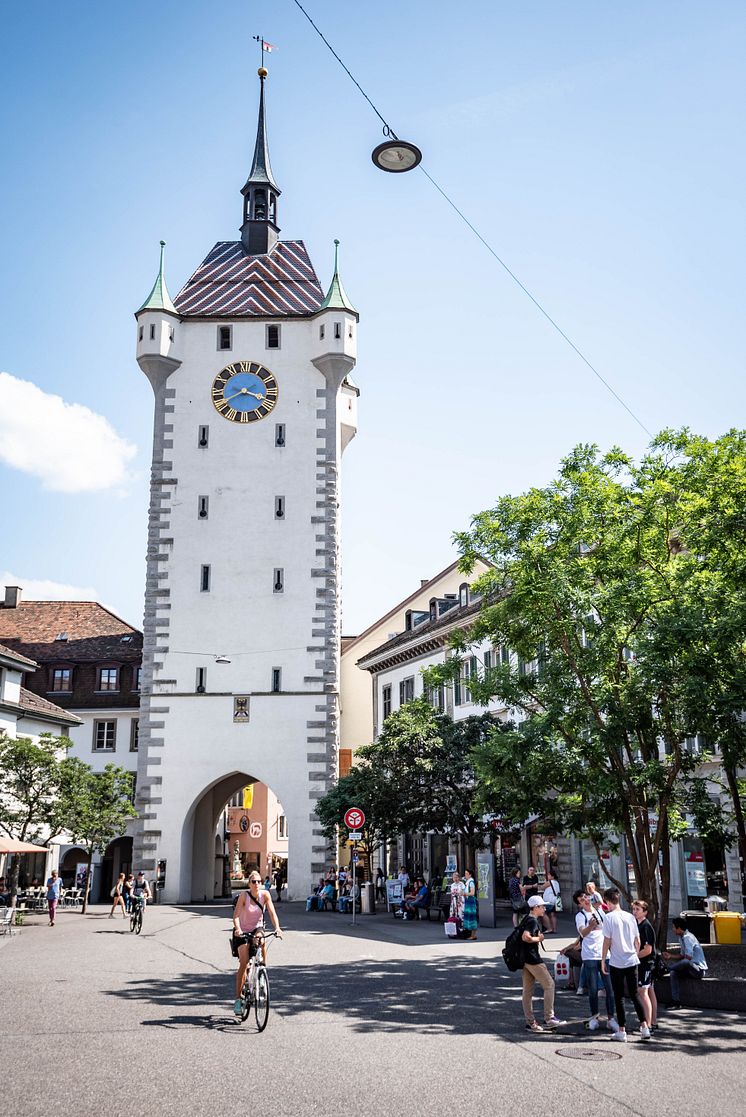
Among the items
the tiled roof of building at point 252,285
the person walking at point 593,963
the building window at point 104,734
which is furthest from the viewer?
the building window at point 104,734

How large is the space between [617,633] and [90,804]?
25038 mm

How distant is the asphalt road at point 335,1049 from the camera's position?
9.22 metres

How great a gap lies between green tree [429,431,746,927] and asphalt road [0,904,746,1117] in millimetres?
3492

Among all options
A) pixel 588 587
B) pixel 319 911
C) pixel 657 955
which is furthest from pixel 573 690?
pixel 319 911

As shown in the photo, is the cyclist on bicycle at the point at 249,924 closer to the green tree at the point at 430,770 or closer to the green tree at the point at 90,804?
the green tree at the point at 430,770

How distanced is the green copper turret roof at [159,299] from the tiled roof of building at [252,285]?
688 mm

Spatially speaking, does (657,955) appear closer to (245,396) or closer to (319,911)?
(319,911)

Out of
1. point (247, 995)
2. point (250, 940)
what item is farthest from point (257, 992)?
point (250, 940)

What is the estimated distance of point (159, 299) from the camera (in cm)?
4753

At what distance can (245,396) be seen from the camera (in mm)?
46375

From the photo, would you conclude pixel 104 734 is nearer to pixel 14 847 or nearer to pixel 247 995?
pixel 14 847

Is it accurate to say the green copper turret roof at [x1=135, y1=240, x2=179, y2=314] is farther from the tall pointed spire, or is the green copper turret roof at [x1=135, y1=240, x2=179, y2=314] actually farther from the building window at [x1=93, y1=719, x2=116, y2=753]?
the building window at [x1=93, y1=719, x2=116, y2=753]

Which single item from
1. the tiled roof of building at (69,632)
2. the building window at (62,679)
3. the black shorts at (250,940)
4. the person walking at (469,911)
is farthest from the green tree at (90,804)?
the black shorts at (250,940)

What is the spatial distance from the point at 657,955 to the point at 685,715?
3988 mm
